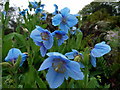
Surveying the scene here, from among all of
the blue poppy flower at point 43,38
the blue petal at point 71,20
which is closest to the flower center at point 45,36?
the blue poppy flower at point 43,38

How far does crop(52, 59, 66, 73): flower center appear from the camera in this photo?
0.51m

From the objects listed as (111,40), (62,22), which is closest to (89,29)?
(111,40)

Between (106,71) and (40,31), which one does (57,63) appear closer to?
(40,31)

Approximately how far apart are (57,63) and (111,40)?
Answer: 200 centimetres

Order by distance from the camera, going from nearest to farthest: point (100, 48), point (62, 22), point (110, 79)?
point (100, 48), point (62, 22), point (110, 79)

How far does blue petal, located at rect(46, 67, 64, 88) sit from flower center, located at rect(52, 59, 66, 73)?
11 mm

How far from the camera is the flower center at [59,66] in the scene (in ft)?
1.66

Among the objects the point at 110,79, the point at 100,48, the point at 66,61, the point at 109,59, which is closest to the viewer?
the point at 66,61

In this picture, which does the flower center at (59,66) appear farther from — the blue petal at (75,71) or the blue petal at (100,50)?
the blue petal at (100,50)

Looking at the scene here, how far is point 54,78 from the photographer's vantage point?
1.65 feet

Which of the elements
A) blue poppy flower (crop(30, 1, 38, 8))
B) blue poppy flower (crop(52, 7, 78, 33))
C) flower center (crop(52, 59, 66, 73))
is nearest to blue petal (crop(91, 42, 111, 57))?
flower center (crop(52, 59, 66, 73))

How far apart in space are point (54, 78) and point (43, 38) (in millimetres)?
216

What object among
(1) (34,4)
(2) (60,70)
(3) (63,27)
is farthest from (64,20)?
(1) (34,4)

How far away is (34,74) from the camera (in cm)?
56
